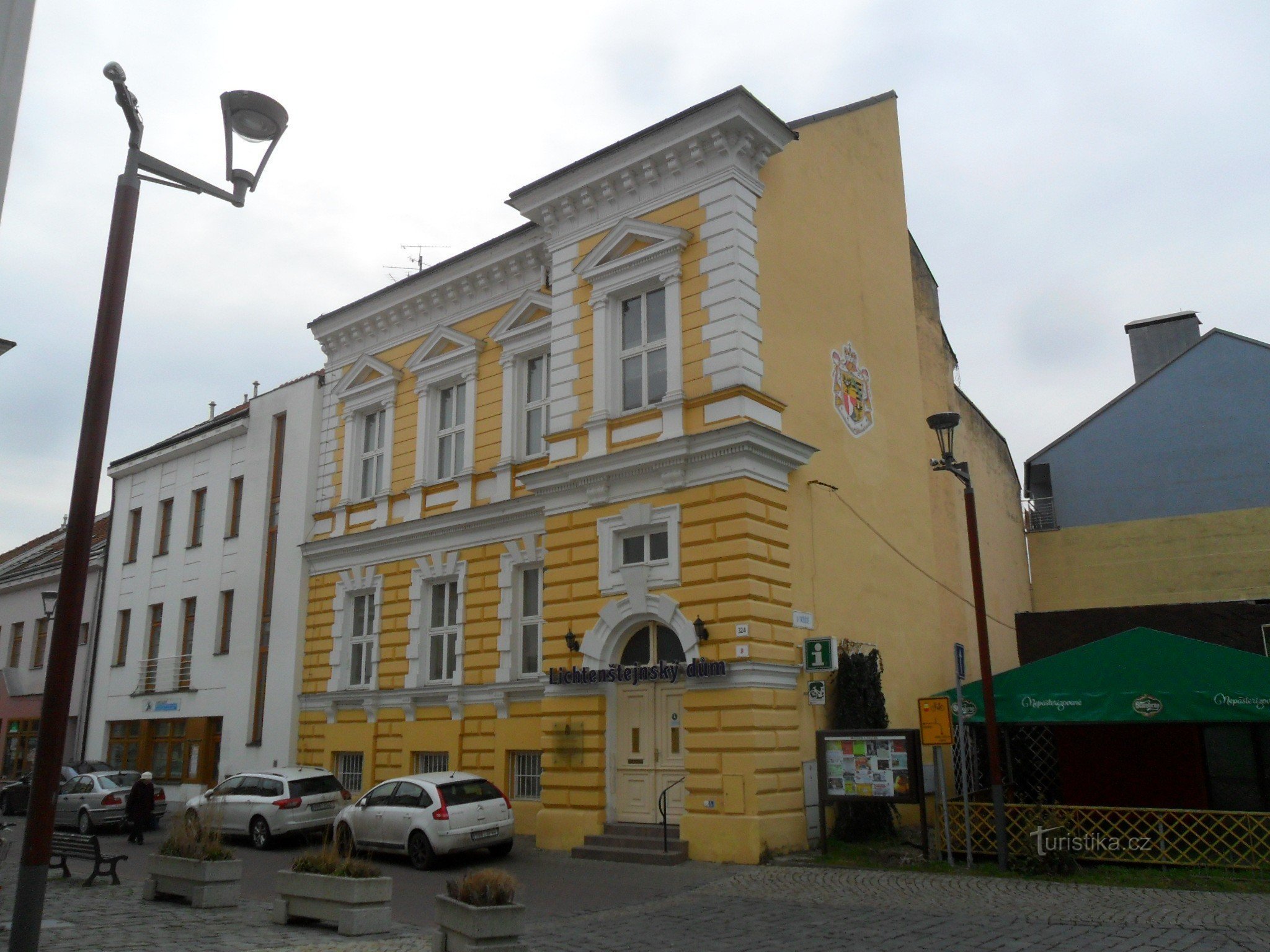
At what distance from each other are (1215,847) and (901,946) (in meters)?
6.78

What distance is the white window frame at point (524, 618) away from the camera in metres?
20.5

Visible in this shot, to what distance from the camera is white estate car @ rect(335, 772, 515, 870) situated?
16125mm

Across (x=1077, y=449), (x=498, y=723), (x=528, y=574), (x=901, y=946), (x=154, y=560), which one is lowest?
(x=901, y=946)

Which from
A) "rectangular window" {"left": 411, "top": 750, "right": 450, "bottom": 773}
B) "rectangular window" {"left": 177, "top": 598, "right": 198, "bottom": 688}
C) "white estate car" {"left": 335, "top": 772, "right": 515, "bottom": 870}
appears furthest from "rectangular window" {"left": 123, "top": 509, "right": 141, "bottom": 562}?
"white estate car" {"left": 335, "top": 772, "right": 515, "bottom": 870}

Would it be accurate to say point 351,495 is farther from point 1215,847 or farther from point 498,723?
point 1215,847

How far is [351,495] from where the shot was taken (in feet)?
83.3

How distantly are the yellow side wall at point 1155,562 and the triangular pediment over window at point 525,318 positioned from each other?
18.8 m

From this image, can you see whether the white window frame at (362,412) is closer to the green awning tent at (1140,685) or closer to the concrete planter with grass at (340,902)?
the concrete planter with grass at (340,902)

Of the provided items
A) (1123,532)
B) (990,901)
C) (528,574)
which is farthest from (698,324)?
(1123,532)

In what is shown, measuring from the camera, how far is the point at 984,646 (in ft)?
48.9

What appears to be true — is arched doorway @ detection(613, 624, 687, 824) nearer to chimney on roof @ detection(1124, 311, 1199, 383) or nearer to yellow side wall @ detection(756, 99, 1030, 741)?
yellow side wall @ detection(756, 99, 1030, 741)

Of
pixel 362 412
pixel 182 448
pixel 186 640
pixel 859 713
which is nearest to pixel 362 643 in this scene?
pixel 362 412

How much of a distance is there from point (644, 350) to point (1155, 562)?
20.0 metres

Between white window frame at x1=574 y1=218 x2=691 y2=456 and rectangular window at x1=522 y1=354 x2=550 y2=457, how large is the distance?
2.98 m
